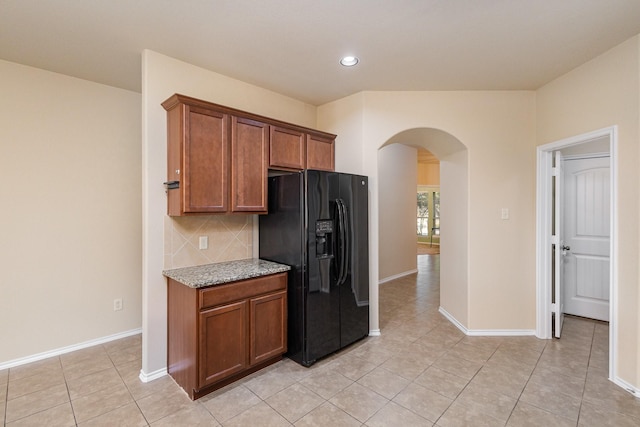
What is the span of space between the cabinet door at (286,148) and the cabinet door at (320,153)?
0.35 feet

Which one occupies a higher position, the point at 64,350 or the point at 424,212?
the point at 424,212

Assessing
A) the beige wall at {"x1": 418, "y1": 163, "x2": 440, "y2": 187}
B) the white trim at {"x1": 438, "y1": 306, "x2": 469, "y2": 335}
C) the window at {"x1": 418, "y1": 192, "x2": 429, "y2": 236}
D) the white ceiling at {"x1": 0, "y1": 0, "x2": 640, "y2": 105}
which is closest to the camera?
the white ceiling at {"x1": 0, "y1": 0, "x2": 640, "y2": 105}

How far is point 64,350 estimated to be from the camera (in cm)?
298

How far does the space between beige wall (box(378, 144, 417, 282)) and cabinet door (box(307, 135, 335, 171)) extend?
227 cm

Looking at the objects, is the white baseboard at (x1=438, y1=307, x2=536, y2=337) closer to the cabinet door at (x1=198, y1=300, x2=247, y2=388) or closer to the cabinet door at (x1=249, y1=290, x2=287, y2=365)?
the cabinet door at (x1=249, y1=290, x2=287, y2=365)

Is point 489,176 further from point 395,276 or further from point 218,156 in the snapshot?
point 395,276

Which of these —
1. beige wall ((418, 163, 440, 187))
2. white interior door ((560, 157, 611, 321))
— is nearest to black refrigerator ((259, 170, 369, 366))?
white interior door ((560, 157, 611, 321))

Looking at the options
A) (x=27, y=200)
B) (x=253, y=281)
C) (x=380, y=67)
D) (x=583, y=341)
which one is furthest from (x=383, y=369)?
(x=27, y=200)

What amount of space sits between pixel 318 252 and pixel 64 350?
8.81 ft

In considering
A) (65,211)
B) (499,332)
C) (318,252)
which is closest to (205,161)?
(318,252)

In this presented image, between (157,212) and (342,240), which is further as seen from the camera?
(342,240)

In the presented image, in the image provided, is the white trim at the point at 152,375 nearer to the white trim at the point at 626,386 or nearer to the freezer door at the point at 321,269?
the freezer door at the point at 321,269

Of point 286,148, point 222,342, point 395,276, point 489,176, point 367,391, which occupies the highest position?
point 286,148

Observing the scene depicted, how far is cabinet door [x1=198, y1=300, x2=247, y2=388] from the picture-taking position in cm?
226
